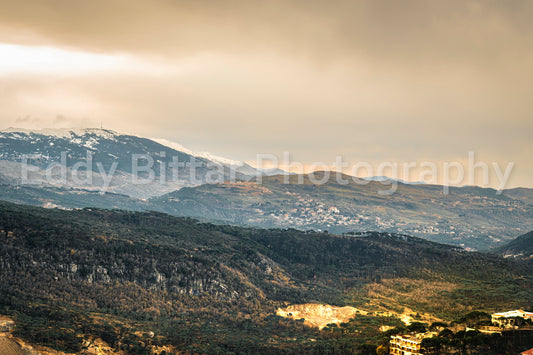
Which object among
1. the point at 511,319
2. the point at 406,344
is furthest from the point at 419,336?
the point at 511,319

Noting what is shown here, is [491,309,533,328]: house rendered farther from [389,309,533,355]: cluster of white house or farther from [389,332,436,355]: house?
[389,332,436,355]: house

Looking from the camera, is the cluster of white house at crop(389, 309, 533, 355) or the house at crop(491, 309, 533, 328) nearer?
the cluster of white house at crop(389, 309, 533, 355)

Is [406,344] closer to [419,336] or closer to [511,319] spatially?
[419,336]

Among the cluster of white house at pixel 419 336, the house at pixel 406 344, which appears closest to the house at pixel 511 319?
the cluster of white house at pixel 419 336

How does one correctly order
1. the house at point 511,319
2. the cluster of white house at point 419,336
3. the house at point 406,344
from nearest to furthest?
the house at point 406,344, the cluster of white house at point 419,336, the house at point 511,319

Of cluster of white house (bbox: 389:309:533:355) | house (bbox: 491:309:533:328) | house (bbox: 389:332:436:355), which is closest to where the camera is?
house (bbox: 389:332:436:355)

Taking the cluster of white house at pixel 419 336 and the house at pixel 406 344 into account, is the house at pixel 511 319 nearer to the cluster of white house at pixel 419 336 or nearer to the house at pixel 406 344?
the cluster of white house at pixel 419 336

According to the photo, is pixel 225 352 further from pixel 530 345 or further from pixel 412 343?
pixel 530 345

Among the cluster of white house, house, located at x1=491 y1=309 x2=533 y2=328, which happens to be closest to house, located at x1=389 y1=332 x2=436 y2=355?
the cluster of white house
